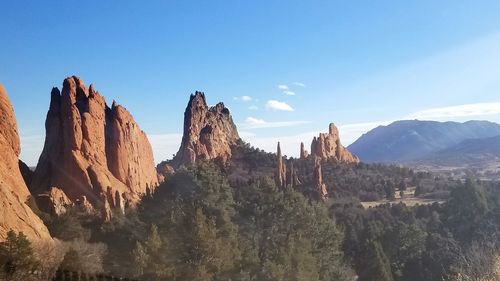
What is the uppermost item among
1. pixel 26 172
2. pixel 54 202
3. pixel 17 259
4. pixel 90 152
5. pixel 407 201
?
pixel 90 152

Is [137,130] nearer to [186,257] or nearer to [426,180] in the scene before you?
[186,257]

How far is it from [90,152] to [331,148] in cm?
8550

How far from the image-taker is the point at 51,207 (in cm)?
3888

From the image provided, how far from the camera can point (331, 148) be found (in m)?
125

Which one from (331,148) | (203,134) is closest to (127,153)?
(203,134)

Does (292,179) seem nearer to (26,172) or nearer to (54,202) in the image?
(26,172)

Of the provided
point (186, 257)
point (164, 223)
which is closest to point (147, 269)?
point (186, 257)

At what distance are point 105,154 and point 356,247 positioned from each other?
28.1 metres

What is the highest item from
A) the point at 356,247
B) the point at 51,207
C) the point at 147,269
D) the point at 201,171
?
the point at 201,171

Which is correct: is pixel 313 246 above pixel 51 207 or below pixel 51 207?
below

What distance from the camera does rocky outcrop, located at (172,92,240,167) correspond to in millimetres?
86938

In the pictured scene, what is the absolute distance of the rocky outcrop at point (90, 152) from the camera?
148 feet

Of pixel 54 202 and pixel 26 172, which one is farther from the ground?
pixel 26 172

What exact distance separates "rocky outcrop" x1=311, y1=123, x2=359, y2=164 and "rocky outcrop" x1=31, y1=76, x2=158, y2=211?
68870 mm
